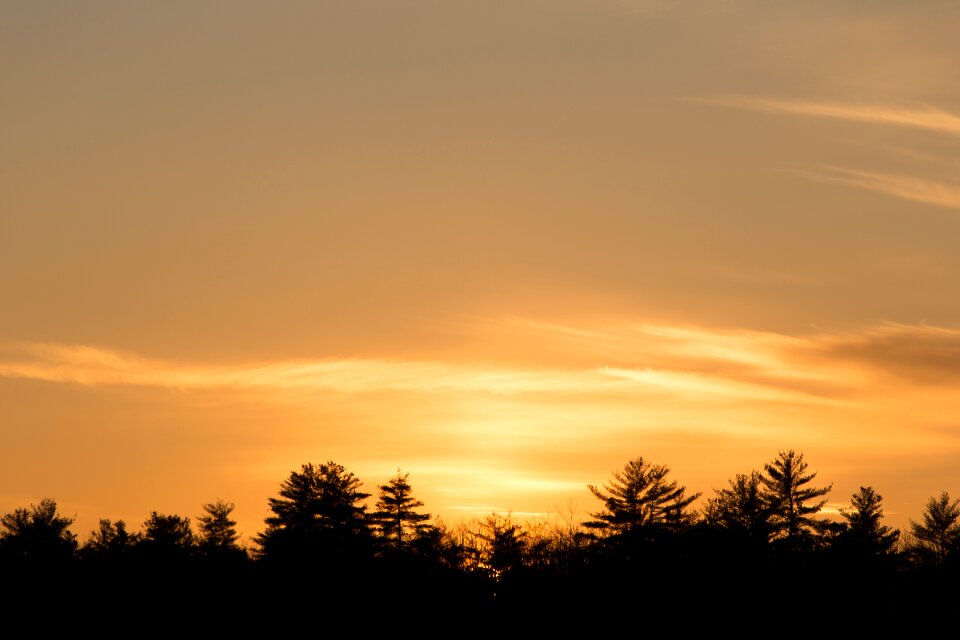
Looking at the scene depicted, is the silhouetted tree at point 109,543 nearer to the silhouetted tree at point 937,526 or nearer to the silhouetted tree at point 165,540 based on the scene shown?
the silhouetted tree at point 165,540

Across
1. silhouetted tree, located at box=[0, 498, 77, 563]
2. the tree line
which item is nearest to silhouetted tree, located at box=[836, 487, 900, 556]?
the tree line

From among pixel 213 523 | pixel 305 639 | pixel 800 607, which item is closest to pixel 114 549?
pixel 305 639

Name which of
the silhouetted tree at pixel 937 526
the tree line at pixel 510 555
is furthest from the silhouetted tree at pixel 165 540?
the silhouetted tree at pixel 937 526

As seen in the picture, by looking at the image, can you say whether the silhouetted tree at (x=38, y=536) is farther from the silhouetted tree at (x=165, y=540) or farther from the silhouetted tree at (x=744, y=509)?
the silhouetted tree at (x=744, y=509)

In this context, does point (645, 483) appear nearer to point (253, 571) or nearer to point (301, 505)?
point (301, 505)

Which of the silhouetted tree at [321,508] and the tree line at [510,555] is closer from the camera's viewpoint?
the tree line at [510,555]

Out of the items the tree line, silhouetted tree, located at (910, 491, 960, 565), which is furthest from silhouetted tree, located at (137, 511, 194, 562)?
silhouetted tree, located at (910, 491, 960, 565)

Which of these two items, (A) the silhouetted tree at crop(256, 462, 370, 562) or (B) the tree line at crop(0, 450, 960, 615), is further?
(A) the silhouetted tree at crop(256, 462, 370, 562)

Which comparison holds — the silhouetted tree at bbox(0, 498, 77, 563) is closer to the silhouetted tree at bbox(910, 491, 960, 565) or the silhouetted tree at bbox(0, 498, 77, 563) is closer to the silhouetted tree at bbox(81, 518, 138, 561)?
the silhouetted tree at bbox(81, 518, 138, 561)

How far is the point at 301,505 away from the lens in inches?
4567

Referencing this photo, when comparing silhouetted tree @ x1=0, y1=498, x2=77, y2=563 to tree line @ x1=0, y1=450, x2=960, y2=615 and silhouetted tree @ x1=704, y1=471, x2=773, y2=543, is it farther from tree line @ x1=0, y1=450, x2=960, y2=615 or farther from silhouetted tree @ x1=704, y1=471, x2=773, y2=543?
silhouetted tree @ x1=704, y1=471, x2=773, y2=543

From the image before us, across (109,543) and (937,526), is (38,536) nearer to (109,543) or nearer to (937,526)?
(109,543)

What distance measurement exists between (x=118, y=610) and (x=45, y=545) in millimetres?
27871

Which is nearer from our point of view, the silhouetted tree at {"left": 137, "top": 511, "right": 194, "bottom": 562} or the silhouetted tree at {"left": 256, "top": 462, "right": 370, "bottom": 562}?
the silhouetted tree at {"left": 137, "top": 511, "right": 194, "bottom": 562}
